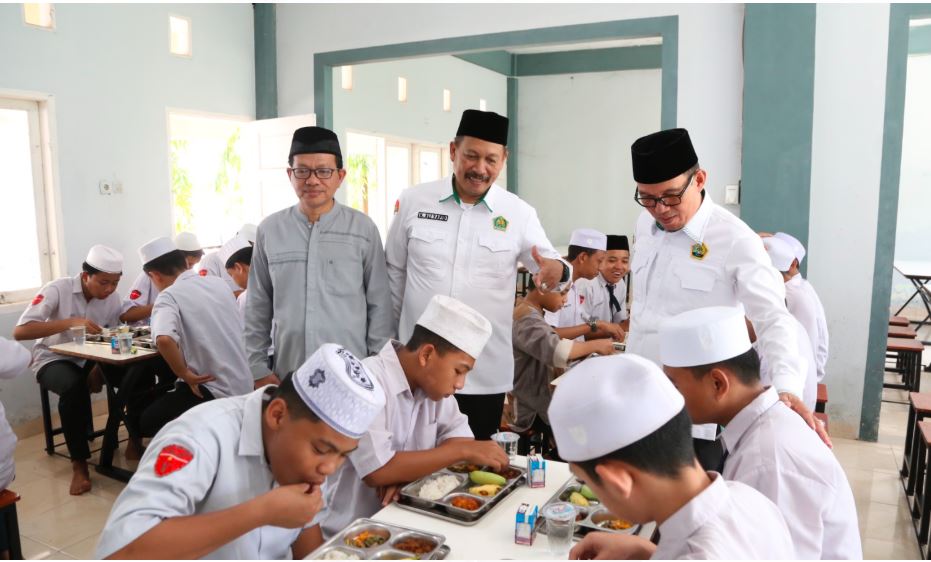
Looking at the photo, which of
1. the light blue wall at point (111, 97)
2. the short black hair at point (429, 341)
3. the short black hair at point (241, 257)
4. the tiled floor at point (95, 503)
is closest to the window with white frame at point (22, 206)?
the light blue wall at point (111, 97)

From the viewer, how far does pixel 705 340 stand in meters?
1.52

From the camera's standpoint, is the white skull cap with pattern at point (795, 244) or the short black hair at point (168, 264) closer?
the short black hair at point (168, 264)

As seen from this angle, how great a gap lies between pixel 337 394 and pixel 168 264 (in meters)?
2.87

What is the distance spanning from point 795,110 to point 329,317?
11.2ft

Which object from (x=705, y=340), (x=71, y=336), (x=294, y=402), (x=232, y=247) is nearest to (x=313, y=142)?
(x=294, y=402)

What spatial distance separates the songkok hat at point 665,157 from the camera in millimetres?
1999

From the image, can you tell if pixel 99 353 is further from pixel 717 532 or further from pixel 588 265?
pixel 717 532

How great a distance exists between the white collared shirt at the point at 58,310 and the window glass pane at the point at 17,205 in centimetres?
48

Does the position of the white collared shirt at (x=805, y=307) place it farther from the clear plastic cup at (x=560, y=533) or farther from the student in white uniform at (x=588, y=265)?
the clear plastic cup at (x=560, y=533)

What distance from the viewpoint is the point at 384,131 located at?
7.87 metres

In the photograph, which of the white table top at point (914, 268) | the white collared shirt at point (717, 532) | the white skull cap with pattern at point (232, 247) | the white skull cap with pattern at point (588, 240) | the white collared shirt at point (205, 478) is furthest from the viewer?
the white table top at point (914, 268)

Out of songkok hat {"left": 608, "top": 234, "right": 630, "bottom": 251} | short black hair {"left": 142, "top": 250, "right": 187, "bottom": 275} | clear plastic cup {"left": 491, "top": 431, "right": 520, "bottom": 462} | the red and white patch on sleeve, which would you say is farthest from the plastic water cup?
songkok hat {"left": 608, "top": 234, "right": 630, "bottom": 251}

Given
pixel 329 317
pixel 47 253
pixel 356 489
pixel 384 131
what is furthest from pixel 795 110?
pixel 47 253

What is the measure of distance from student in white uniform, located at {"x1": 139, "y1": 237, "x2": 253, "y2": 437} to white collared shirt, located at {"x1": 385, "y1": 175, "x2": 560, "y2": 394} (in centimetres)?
130
